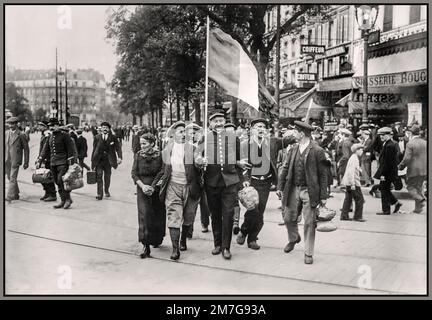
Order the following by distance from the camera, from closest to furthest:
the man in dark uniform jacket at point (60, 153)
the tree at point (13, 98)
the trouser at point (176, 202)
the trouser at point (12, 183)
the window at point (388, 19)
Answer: the trouser at point (176, 202) → the tree at point (13, 98) → the man in dark uniform jacket at point (60, 153) → the trouser at point (12, 183) → the window at point (388, 19)

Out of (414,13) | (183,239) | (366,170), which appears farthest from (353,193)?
(414,13)

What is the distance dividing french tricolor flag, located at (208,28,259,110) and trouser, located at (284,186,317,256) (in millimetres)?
1438

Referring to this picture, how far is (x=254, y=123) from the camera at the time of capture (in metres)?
8.20

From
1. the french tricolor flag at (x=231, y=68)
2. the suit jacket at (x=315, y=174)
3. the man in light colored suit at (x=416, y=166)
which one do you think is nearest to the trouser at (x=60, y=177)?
the french tricolor flag at (x=231, y=68)

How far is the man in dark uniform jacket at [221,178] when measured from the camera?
7.27 m

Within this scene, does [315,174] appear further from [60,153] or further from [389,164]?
[60,153]

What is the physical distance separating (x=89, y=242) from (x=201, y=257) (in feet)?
6.06

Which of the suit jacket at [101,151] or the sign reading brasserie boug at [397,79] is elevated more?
the sign reading brasserie boug at [397,79]

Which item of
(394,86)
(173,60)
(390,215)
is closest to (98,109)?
(173,60)

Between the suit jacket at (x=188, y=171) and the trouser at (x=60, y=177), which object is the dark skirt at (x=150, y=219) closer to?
the suit jacket at (x=188, y=171)

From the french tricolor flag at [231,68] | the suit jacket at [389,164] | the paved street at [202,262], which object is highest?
the french tricolor flag at [231,68]

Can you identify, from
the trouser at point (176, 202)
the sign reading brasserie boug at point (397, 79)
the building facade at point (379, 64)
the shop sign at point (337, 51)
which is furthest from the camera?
the shop sign at point (337, 51)

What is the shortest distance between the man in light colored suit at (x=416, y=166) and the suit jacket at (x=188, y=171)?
522cm

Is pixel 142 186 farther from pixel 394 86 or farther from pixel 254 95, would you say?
pixel 394 86
